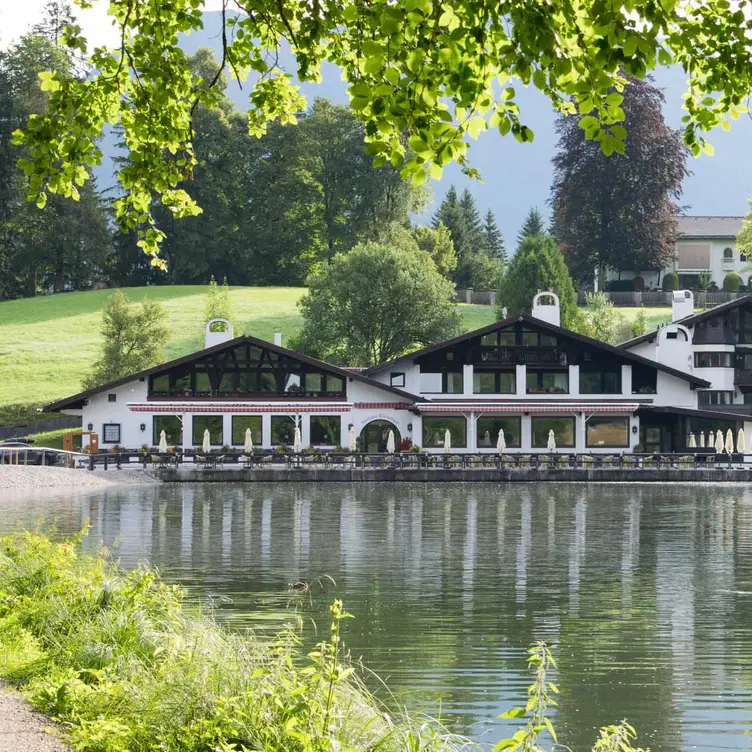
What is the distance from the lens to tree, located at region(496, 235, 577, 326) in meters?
72.3

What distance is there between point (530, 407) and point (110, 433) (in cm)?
1630

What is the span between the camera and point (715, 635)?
1580cm

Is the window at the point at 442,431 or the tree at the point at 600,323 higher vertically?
the tree at the point at 600,323

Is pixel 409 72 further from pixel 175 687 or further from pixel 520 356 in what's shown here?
pixel 520 356

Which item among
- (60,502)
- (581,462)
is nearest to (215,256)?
(581,462)

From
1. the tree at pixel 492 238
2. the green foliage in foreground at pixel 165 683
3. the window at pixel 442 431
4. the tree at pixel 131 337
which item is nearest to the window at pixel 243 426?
the window at pixel 442 431

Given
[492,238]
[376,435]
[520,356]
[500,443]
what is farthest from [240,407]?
[492,238]

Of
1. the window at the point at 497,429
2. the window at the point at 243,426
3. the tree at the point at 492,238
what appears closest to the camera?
the window at the point at 243,426

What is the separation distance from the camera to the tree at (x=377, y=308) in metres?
62.6

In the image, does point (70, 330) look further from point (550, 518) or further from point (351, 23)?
point (351, 23)

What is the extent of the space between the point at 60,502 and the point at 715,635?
22.6 meters

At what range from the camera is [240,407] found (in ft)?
163

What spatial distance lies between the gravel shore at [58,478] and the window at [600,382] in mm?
18346

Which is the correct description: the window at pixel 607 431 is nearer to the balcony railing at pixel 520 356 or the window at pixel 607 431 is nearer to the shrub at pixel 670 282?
the balcony railing at pixel 520 356
